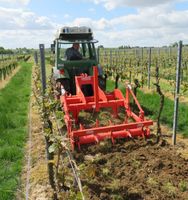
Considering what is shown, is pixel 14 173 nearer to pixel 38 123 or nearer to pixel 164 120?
pixel 38 123

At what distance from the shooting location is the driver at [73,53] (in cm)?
939

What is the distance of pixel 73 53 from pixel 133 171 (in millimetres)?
5234

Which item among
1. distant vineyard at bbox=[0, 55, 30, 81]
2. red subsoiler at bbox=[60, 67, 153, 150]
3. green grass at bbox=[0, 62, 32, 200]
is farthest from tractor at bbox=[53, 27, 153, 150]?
distant vineyard at bbox=[0, 55, 30, 81]

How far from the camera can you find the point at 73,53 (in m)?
9.45

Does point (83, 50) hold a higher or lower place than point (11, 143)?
higher

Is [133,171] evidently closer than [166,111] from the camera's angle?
Yes

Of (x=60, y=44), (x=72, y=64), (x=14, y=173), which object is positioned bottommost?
(x=14, y=173)

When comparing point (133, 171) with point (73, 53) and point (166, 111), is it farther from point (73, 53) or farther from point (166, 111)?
point (73, 53)

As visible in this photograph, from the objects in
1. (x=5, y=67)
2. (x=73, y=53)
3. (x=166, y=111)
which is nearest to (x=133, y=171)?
(x=166, y=111)

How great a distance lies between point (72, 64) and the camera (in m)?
9.30

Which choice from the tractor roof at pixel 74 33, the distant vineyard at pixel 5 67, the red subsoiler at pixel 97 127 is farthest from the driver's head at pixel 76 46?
the distant vineyard at pixel 5 67

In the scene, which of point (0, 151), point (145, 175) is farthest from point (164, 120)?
point (0, 151)

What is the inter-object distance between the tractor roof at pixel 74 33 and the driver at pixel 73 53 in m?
0.25

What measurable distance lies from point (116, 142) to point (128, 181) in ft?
5.51
